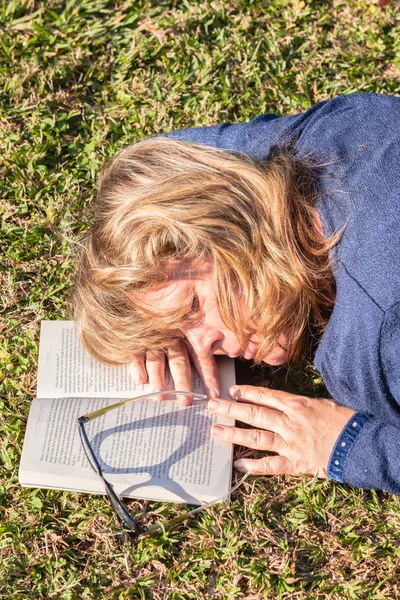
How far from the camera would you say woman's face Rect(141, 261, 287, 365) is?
8.10ft

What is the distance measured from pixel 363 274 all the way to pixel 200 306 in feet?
1.87

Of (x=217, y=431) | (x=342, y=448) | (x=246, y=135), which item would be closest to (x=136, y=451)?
(x=217, y=431)

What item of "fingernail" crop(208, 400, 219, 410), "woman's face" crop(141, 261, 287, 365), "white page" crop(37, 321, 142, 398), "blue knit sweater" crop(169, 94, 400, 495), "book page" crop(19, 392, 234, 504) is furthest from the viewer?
"white page" crop(37, 321, 142, 398)

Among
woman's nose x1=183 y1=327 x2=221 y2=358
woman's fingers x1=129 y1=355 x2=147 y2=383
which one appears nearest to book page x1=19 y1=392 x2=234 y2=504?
woman's fingers x1=129 y1=355 x2=147 y2=383

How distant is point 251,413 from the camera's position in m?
2.68

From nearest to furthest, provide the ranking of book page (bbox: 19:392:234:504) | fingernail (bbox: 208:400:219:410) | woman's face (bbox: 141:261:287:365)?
woman's face (bbox: 141:261:287:365), book page (bbox: 19:392:234:504), fingernail (bbox: 208:400:219:410)

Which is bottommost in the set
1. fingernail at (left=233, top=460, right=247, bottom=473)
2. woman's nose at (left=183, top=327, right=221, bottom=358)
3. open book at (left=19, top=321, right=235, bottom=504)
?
fingernail at (left=233, top=460, right=247, bottom=473)

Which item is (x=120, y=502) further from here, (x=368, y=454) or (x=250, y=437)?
(x=368, y=454)

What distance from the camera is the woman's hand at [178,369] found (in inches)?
108

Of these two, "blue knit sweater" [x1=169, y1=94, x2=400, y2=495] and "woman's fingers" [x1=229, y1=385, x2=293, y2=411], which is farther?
"woman's fingers" [x1=229, y1=385, x2=293, y2=411]

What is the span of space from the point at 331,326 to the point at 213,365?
20.3 inches

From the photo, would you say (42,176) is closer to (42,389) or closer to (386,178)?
(42,389)

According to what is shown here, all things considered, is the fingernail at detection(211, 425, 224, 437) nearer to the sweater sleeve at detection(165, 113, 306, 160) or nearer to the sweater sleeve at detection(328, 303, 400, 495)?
the sweater sleeve at detection(328, 303, 400, 495)

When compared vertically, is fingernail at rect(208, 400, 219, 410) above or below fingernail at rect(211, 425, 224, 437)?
above
